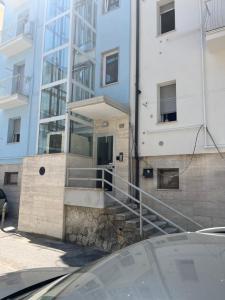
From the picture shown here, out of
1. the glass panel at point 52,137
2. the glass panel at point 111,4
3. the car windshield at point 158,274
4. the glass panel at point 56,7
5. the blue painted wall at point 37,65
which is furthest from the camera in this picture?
the glass panel at point 111,4

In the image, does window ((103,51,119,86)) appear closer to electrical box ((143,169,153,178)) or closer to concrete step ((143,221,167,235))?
electrical box ((143,169,153,178))

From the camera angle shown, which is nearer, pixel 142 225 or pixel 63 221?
pixel 142 225

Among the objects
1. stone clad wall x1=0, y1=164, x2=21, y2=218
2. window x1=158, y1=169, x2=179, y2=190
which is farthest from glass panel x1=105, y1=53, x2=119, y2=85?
stone clad wall x1=0, y1=164, x2=21, y2=218

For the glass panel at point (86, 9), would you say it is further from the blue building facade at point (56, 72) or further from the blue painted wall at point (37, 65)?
the blue painted wall at point (37, 65)

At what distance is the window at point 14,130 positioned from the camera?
13115 millimetres

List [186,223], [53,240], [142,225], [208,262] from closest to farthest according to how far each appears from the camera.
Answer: [208,262] < [142,225] < [186,223] < [53,240]

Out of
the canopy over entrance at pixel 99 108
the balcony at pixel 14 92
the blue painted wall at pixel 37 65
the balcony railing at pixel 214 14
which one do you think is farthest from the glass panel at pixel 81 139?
the balcony railing at pixel 214 14

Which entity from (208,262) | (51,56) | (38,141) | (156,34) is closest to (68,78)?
(51,56)

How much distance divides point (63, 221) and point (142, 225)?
2.62 meters

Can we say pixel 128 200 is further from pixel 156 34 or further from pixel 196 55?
pixel 156 34

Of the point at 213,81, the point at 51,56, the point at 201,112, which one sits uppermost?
the point at 51,56

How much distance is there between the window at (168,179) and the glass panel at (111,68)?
3.96 meters

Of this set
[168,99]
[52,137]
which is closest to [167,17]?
[168,99]

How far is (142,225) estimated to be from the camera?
7.35 metres
